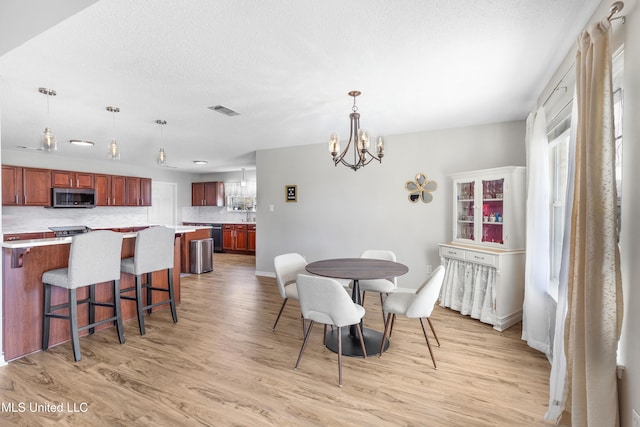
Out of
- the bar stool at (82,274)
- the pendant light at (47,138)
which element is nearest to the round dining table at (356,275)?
the bar stool at (82,274)

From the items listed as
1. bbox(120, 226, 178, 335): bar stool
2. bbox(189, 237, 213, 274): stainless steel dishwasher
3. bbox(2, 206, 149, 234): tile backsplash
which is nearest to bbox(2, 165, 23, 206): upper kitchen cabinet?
bbox(2, 206, 149, 234): tile backsplash

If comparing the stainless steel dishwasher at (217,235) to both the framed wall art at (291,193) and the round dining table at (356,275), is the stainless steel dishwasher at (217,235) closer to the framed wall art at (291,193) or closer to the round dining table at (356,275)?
the framed wall art at (291,193)

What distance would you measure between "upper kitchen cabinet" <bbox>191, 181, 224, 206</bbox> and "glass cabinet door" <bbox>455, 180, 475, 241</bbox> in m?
6.95

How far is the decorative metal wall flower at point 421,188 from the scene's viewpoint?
14.5ft

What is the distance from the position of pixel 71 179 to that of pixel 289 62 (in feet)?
20.4

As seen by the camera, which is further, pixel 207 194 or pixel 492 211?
pixel 207 194

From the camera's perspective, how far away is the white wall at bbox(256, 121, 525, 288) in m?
4.20

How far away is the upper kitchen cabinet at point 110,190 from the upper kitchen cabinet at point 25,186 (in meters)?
0.88

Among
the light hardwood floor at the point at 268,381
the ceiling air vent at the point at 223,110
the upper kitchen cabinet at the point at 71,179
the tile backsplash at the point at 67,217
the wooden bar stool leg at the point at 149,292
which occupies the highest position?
the ceiling air vent at the point at 223,110

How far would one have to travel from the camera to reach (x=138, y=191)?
24.9 feet

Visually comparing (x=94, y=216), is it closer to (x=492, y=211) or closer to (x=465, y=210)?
(x=465, y=210)

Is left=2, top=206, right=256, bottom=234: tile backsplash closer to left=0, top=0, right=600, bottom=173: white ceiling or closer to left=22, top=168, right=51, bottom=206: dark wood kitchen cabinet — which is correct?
left=22, top=168, right=51, bottom=206: dark wood kitchen cabinet

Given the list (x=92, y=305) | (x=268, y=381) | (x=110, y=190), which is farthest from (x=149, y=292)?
(x=110, y=190)

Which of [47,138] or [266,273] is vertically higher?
[47,138]
